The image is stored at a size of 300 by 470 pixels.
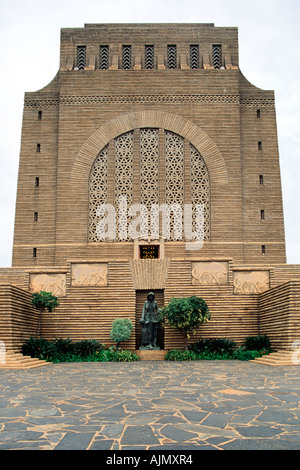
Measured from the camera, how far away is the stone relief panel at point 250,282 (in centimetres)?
1620

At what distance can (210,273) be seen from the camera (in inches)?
639

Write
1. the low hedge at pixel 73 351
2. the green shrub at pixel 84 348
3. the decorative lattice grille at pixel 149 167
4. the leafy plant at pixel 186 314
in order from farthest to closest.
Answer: the decorative lattice grille at pixel 149 167 → the green shrub at pixel 84 348 → the leafy plant at pixel 186 314 → the low hedge at pixel 73 351

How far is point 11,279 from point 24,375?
7.62m

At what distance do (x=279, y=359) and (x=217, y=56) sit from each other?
51.2ft

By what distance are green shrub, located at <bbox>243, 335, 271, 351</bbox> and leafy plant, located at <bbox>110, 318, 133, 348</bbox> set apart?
12.1 ft

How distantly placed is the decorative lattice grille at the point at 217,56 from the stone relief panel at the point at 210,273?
10803 millimetres

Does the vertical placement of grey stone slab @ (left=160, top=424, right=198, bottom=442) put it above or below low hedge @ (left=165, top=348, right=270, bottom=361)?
below

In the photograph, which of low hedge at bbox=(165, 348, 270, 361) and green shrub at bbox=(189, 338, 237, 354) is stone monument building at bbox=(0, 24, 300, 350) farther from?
low hedge at bbox=(165, 348, 270, 361)

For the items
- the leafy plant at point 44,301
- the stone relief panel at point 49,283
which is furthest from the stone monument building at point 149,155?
the leafy plant at point 44,301

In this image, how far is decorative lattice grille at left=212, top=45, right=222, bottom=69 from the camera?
22575 mm

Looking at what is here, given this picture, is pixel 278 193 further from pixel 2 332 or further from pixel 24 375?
pixel 24 375

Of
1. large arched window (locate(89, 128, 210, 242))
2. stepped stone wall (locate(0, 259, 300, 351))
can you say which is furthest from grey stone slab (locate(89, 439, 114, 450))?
large arched window (locate(89, 128, 210, 242))

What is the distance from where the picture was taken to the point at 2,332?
1284cm

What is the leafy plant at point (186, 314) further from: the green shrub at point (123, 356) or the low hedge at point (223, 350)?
the green shrub at point (123, 356)
